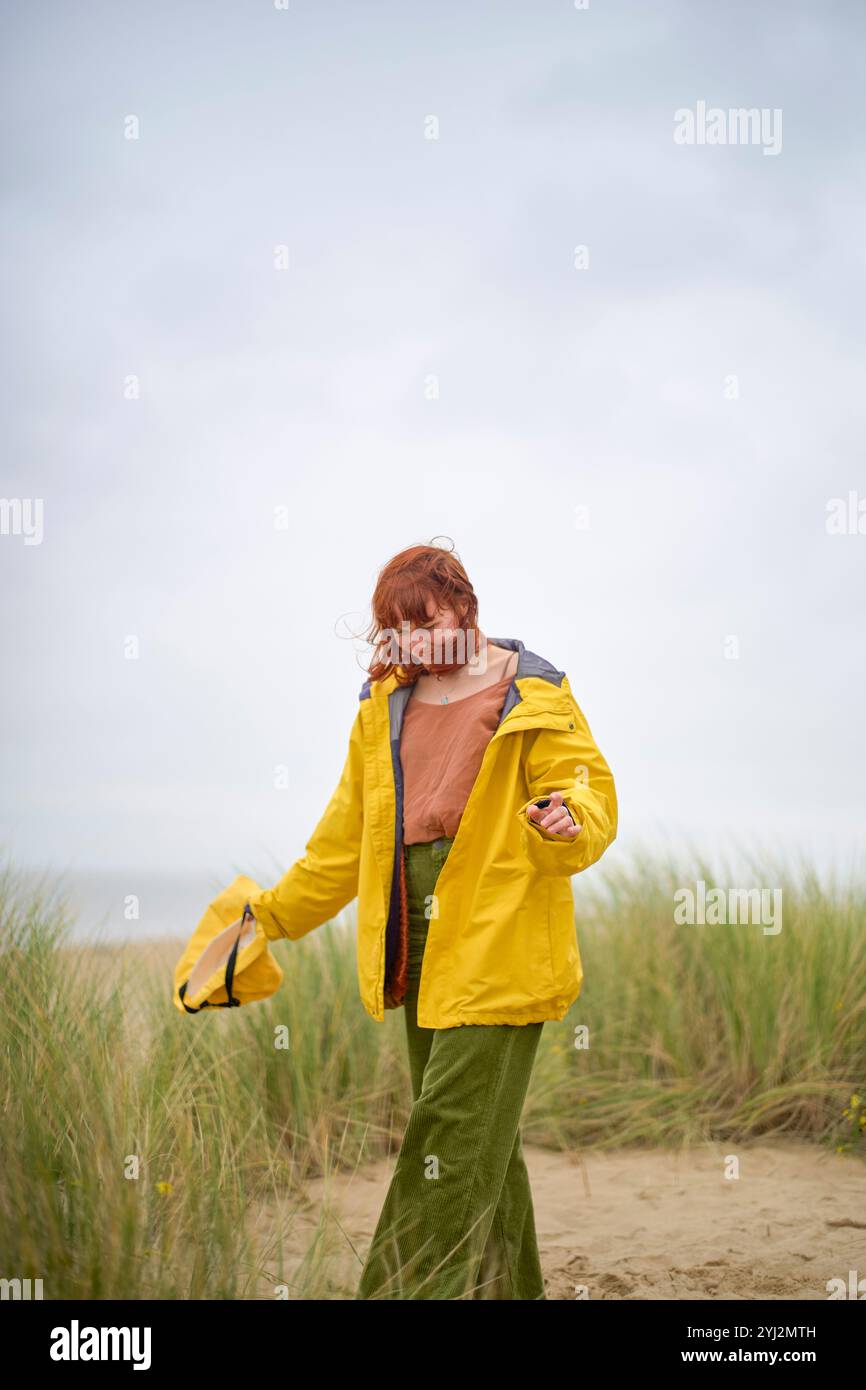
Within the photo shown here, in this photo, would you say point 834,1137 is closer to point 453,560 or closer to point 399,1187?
point 399,1187

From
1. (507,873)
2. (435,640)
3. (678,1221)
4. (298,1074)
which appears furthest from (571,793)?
(298,1074)

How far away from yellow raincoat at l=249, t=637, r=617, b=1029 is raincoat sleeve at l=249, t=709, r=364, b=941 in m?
0.14

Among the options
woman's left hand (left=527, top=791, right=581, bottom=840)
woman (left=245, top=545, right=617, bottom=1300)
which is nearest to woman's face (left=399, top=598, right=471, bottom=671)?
woman (left=245, top=545, right=617, bottom=1300)

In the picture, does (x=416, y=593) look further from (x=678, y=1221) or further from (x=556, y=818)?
(x=678, y=1221)

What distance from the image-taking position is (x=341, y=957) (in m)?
5.17

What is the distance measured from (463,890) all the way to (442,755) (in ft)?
1.02

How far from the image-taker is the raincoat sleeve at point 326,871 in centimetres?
306

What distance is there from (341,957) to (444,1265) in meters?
2.56

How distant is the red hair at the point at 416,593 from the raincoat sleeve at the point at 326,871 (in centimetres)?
21

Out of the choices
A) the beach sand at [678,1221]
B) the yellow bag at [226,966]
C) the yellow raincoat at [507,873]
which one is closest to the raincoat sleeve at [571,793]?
the yellow raincoat at [507,873]

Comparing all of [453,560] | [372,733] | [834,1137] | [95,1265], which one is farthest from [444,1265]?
[834,1137]

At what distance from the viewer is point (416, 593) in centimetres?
285

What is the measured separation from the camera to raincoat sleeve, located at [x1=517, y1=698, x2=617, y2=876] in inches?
98.4

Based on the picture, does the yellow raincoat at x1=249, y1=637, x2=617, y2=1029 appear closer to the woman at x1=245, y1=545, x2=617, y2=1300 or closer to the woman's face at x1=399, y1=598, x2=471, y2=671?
the woman at x1=245, y1=545, x2=617, y2=1300
